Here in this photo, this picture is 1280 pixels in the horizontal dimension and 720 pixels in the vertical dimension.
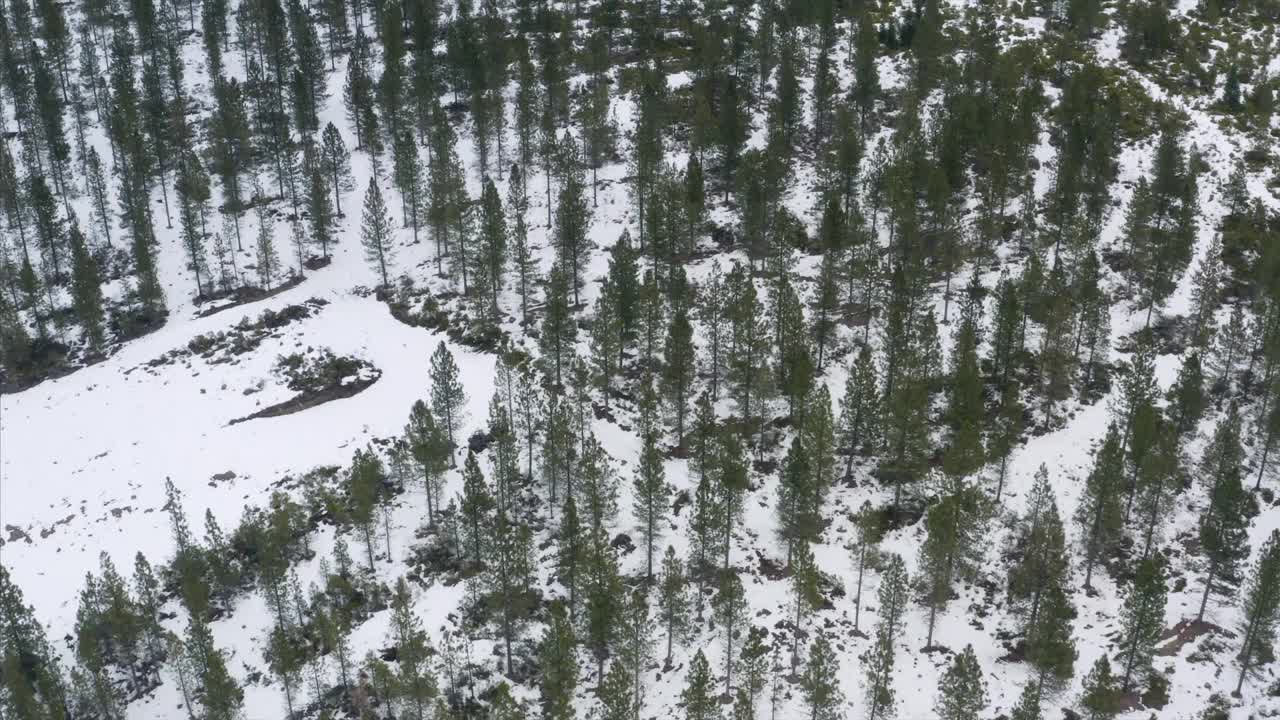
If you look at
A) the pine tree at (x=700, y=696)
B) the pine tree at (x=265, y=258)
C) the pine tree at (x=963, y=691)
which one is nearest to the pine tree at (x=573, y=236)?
the pine tree at (x=265, y=258)

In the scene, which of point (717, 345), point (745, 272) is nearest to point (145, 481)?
point (717, 345)

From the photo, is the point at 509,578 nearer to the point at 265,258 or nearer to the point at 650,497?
the point at 650,497

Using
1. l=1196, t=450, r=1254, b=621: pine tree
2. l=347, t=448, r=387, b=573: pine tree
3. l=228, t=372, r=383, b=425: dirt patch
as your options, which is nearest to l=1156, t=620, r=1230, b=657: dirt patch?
l=1196, t=450, r=1254, b=621: pine tree

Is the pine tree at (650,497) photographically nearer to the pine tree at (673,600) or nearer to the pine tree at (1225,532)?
the pine tree at (673,600)

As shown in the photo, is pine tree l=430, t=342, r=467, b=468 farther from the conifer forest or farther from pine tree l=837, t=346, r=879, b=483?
pine tree l=837, t=346, r=879, b=483

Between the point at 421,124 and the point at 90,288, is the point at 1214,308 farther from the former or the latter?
the point at 90,288

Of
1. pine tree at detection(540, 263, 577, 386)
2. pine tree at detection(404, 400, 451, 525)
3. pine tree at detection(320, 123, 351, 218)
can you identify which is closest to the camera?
pine tree at detection(404, 400, 451, 525)

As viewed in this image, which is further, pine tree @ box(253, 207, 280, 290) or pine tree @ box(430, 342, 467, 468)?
pine tree @ box(253, 207, 280, 290)
